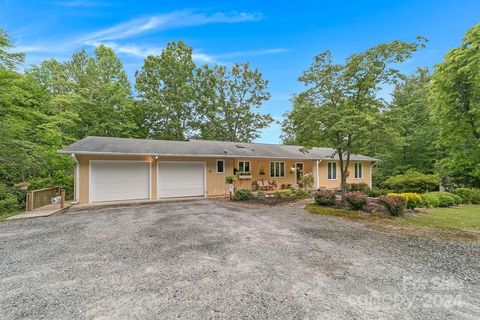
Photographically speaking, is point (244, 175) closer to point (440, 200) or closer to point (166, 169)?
point (166, 169)

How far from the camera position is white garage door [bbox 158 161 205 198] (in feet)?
41.2

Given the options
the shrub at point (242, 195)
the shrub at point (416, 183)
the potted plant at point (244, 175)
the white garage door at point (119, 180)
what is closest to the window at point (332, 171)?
the shrub at point (416, 183)

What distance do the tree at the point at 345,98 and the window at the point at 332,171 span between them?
819 centimetres

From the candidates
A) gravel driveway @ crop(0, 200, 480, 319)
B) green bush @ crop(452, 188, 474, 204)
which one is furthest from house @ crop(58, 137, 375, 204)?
green bush @ crop(452, 188, 474, 204)

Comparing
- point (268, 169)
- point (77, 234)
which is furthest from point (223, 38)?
point (77, 234)

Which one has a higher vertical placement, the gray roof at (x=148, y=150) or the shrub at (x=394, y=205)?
the gray roof at (x=148, y=150)

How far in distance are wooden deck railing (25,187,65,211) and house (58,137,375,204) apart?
1.05 meters

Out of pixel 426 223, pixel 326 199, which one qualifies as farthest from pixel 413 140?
pixel 426 223

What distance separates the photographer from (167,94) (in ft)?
77.0

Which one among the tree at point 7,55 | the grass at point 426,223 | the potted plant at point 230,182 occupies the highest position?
the tree at point 7,55

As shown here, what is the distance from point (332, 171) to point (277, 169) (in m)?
4.97

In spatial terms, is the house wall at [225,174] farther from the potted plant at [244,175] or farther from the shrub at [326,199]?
the shrub at [326,199]

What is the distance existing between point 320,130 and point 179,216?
22.0 feet

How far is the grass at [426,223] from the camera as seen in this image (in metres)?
5.84
